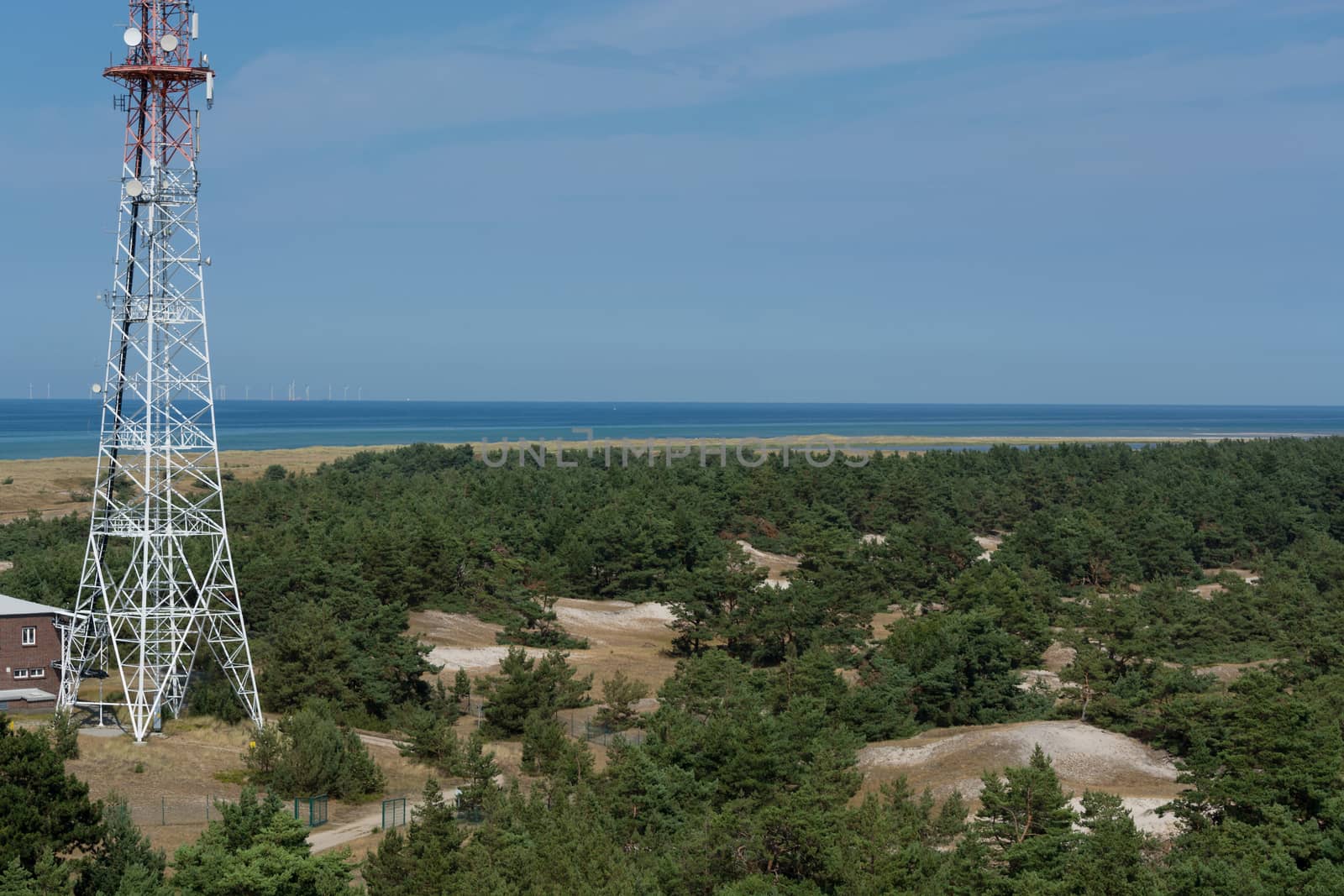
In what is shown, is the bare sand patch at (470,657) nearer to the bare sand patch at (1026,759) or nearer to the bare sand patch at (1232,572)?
the bare sand patch at (1026,759)

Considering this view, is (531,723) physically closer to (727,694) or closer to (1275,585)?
→ (727,694)

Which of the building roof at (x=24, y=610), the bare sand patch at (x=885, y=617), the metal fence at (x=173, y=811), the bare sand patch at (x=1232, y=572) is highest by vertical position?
the building roof at (x=24, y=610)

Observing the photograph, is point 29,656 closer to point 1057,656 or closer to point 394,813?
point 394,813

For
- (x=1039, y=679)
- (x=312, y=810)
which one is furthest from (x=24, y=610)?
(x=1039, y=679)

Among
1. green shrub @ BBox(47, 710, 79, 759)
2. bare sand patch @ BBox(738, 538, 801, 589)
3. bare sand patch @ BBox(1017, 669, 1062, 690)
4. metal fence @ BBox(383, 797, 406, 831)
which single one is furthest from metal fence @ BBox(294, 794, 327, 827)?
bare sand patch @ BBox(738, 538, 801, 589)

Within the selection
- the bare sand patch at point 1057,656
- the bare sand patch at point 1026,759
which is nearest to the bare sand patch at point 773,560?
the bare sand patch at point 1057,656

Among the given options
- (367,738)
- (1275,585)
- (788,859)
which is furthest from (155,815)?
(1275,585)

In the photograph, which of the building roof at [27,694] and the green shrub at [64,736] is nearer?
the green shrub at [64,736]
